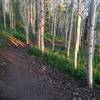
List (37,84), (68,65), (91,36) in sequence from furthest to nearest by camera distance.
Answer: (68,65) → (37,84) → (91,36)

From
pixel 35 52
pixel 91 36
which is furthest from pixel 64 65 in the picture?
pixel 91 36

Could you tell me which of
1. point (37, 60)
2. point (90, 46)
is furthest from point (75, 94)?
point (37, 60)

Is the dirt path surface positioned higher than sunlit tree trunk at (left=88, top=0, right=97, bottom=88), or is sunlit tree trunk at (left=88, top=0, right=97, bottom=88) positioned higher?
sunlit tree trunk at (left=88, top=0, right=97, bottom=88)

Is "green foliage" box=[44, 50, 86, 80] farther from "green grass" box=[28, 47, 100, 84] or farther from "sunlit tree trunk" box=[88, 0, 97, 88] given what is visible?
"sunlit tree trunk" box=[88, 0, 97, 88]

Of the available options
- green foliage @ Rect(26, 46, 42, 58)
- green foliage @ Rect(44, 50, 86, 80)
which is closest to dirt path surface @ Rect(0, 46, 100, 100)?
green foliage @ Rect(44, 50, 86, 80)

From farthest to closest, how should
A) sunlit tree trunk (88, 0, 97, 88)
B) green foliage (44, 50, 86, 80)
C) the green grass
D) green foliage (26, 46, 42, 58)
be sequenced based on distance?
green foliage (26, 46, 42, 58) → green foliage (44, 50, 86, 80) → the green grass → sunlit tree trunk (88, 0, 97, 88)

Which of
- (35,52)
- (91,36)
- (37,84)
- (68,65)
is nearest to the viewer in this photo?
(91,36)

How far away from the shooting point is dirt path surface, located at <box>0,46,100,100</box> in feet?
35.7

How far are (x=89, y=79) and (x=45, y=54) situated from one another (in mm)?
8318

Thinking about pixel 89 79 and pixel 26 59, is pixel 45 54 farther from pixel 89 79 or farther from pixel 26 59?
pixel 89 79

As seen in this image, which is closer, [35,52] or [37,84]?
[37,84]

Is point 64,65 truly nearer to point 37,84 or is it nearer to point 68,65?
Result: point 68,65

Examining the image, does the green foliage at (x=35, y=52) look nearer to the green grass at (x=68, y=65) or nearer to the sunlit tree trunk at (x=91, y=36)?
the green grass at (x=68, y=65)

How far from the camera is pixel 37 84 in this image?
12648 mm
